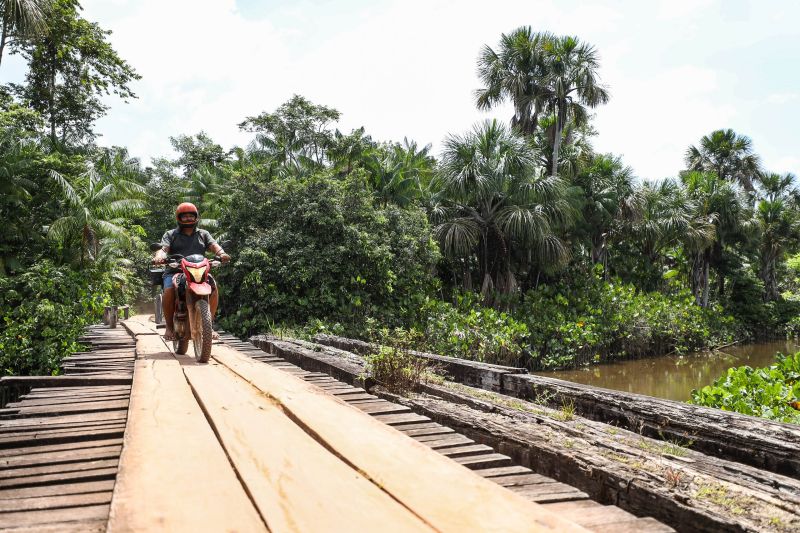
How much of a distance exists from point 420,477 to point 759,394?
20.5ft

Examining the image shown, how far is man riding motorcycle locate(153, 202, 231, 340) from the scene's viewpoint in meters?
6.03

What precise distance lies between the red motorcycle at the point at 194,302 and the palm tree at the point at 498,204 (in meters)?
13.0

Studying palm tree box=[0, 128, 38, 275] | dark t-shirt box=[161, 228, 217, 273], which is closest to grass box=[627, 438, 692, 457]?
dark t-shirt box=[161, 228, 217, 273]

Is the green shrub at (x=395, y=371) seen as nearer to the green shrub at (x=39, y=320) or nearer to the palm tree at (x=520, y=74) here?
the green shrub at (x=39, y=320)

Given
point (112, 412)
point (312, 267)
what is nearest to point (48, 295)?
point (312, 267)

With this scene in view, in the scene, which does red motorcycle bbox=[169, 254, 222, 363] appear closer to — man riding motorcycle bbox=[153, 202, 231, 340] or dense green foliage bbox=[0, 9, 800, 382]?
man riding motorcycle bbox=[153, 202, 231, 340]

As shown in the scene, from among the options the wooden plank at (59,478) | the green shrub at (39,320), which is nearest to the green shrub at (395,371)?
the wooden plank at (59,478)

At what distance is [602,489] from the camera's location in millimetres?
2422

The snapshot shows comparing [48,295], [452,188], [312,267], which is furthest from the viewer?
[452,188]

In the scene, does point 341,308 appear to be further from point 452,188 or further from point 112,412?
point 112,412

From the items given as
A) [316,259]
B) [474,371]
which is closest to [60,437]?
[474,371]

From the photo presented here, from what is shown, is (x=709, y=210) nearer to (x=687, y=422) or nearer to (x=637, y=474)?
(x=687, y=422)

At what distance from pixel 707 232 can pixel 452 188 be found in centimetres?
1302

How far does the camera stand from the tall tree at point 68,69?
1845 cm
